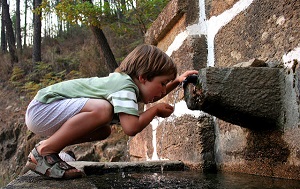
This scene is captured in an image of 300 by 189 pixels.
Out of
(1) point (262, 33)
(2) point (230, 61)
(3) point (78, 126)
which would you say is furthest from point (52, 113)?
(1) point (262, 33)

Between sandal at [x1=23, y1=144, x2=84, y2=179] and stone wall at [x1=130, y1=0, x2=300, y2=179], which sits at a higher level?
stone wall at [x1=130, y1=0, x2=300, y2=179]

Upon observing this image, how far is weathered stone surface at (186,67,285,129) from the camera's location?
129 centimetres

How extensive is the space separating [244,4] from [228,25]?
175 mm

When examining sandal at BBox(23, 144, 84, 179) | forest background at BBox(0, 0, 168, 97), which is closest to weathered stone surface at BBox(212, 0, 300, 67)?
sandal at BBox(23, 144, 84, 179)

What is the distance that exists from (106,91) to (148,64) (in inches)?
9.5

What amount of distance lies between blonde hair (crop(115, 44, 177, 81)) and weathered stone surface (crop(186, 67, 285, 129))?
1.24 feet

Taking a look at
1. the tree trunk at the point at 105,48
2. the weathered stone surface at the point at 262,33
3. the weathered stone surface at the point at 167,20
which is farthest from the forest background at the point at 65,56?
the weathered stone surface at the point at 262,33

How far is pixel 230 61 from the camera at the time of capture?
1697 mm

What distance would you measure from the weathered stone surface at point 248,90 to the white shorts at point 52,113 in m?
0.63

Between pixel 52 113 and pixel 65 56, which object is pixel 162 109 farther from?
pixel 65 56

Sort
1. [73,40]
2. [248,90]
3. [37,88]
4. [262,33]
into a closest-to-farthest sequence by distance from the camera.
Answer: [248,90], [262,33], [37,88], [73,40]

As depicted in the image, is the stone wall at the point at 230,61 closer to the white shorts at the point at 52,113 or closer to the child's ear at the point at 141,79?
the child's ear at the point at 141,79

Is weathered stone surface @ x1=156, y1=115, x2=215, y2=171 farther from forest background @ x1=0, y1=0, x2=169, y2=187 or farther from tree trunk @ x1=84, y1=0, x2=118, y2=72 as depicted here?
tree trunk @ x1=84, y1=0, x2=118, y2=72

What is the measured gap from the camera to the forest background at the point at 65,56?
5234mm
